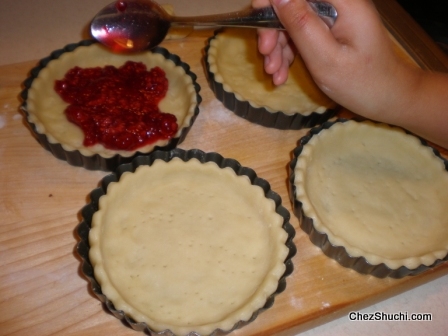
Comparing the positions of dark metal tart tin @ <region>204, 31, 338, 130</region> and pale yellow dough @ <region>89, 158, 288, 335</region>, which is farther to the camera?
dark metal tart tin @ <region>204, 31, 338, 130</region>

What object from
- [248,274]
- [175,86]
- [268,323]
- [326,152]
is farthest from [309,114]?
[268,323]

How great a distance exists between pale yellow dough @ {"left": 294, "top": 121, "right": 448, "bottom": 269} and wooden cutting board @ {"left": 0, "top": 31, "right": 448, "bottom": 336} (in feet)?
0.38

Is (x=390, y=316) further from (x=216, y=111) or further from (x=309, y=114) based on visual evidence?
(x=216, y=111)

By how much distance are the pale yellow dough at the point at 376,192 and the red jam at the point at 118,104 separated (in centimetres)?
63

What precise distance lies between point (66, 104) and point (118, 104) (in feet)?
0.89

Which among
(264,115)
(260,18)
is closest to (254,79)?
(264,115)

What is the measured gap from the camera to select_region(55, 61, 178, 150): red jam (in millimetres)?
1909

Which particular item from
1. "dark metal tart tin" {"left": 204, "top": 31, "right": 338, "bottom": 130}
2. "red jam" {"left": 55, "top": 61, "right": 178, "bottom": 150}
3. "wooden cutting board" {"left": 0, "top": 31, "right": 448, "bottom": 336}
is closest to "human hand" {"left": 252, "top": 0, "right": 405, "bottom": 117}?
"dark metal tart tin" {"left": 204, "top": 31, "right": 338, "bottom": 130}

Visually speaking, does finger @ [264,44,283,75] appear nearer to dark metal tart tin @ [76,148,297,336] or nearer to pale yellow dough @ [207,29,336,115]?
pale yellow dough @ [207,29,336,115]

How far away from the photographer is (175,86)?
2197 mm

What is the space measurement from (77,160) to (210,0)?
1380 millimetres

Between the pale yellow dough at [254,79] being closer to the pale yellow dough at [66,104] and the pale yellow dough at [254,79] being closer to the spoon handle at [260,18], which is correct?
the pale yellow dough at [66,104]

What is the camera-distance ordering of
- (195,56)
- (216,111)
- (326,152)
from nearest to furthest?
(326,152)
(216,111)
(195,56)

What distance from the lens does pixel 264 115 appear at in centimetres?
209
